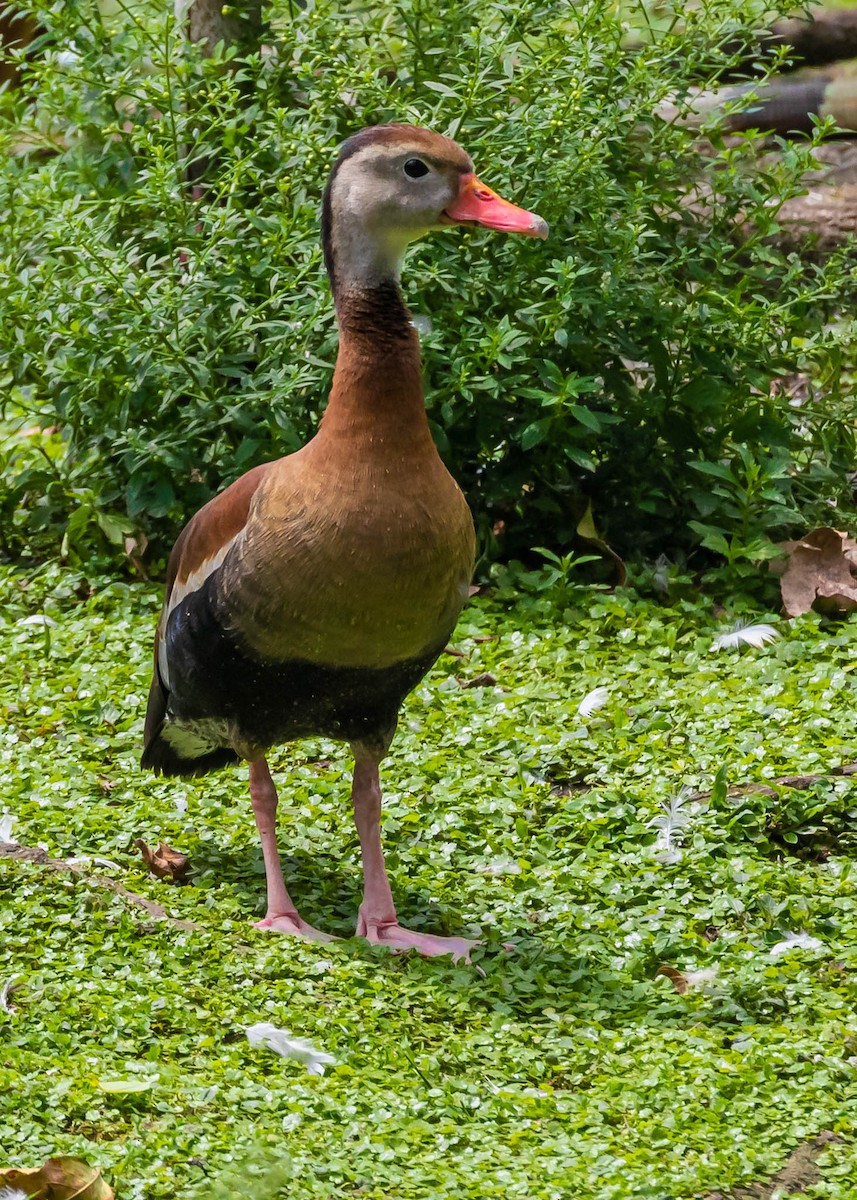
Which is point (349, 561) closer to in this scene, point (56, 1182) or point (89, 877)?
point (89, 877)

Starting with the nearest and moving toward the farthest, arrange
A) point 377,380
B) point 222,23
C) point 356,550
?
point 356,550 < point 377,380 < point 222,23

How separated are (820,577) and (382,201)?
9.08 ft

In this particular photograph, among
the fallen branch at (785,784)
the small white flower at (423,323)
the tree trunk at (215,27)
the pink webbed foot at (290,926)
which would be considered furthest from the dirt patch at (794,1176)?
the tree trunk at (215,27)

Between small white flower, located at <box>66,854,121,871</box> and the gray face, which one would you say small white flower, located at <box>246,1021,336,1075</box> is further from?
the gray face

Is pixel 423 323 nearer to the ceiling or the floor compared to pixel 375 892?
nearer to the ceiling

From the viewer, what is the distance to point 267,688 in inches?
162

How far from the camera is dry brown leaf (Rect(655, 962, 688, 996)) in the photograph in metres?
3.96

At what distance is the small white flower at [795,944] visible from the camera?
4.04 metres

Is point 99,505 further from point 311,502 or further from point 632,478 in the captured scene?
point 311,502

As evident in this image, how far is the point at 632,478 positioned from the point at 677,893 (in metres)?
2.50

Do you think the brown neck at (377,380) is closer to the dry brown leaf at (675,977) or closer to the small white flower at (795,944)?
the dry brown leaf at (675,977)

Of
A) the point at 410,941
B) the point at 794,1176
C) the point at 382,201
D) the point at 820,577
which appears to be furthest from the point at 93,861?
the point at 820,577

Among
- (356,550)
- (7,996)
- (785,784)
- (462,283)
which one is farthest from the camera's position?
(462,283)

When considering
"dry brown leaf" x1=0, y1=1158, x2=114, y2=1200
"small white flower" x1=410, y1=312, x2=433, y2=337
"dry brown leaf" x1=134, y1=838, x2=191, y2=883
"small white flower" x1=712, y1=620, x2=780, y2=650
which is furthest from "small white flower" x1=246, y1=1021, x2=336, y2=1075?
"small white flower" x1=712, y1=620, x2=780, y2=650
